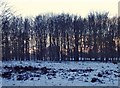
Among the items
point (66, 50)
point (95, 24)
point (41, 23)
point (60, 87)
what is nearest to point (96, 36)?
point (95, 24)

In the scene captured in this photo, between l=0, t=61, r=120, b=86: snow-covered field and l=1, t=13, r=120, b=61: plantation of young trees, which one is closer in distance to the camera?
l=0, t=61, r=120, b=86: snow-covered field

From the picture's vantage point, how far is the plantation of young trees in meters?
75.4

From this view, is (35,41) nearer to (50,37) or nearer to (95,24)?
(50,37)

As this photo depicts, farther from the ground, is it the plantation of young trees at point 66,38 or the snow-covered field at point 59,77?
the plantation of young trees at point 66,38

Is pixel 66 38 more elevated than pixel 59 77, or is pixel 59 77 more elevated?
pixel 66 38

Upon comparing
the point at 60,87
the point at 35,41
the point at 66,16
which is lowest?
the point at 60,87

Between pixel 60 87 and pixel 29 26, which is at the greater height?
pixel 29 26

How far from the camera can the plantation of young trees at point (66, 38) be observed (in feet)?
247

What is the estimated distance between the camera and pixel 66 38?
263 ft

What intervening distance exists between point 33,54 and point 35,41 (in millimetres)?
3438

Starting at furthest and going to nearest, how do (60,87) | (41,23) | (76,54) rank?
(41,23)
(76,54)
(60,87)

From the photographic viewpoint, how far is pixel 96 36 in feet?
252

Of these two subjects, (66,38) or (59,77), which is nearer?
(59,77)

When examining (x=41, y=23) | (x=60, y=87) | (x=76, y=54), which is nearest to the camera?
(x=60, y=87)
